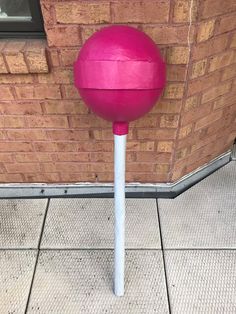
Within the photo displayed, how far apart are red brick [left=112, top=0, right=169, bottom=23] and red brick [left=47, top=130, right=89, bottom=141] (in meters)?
0.71

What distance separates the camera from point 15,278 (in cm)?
179

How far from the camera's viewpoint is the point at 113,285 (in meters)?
1.75

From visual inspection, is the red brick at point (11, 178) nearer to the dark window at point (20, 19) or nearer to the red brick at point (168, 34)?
the dark window at point (20, 19)

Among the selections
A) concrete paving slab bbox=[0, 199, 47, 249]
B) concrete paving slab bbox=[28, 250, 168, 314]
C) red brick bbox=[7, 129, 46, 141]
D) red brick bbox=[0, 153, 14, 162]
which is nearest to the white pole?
concrete paving slab bbox=[28, 250, 168, 314]

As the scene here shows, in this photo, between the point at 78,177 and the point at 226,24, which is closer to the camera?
the point at 226,24

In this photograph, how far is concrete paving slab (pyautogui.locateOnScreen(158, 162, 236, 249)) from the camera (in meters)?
1.96

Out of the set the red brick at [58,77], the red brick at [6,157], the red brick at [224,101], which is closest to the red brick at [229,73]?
the red brick at [224,101]

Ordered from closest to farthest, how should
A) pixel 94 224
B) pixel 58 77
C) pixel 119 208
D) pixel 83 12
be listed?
pixel 119 208
pixel 83 12
pixel 58 77
pixel 94 224

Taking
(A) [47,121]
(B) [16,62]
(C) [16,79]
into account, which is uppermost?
(B) [16,62]

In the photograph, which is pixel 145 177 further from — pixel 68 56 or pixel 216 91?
pixel 68 56

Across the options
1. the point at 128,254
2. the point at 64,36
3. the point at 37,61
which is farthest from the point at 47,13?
the point at 128,254

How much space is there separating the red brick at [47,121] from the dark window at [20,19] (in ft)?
1.51

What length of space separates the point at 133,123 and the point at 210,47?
23.5 inches

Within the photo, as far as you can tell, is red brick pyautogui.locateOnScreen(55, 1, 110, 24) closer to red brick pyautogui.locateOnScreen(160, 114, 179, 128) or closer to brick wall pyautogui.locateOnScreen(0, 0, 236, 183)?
brick wall pyautogui.locateOnScreen(0, 0, 236, 183)
